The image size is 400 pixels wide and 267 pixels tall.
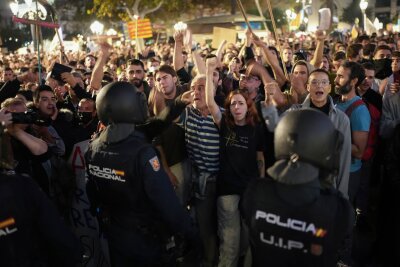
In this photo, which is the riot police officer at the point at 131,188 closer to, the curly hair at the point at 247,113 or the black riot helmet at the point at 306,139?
the black riot helmet at the point at 306,139

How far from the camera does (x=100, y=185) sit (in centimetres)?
320

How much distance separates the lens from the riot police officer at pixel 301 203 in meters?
2.29

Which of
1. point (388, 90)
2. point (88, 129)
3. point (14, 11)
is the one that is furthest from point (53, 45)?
point (388, 90)

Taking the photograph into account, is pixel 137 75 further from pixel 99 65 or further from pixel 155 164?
pixel 155 164

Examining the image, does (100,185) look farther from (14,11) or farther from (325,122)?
(14,11)

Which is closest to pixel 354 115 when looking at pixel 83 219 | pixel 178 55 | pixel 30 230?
pixel 83 219

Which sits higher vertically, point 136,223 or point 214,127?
point 214,127

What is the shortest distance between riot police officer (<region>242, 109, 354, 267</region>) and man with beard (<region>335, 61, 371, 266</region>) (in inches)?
85.2

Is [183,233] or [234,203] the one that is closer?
[183,233]

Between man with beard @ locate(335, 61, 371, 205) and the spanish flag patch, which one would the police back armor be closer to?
the spanish flag patch

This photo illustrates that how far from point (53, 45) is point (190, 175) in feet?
50.8

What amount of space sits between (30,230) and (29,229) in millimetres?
15

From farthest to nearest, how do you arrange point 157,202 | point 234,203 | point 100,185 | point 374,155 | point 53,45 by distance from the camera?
1. point 53,45
2. point 374,155
3. point 234,203
4. point 100,185
5. point 157,202

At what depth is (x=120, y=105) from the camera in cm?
310
